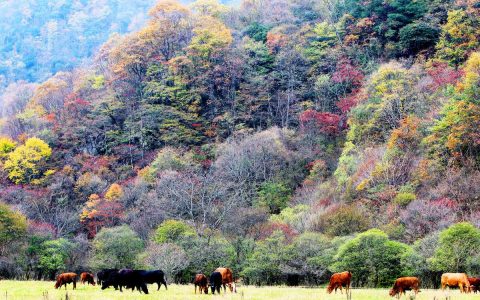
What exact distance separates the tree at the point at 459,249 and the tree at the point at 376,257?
3.26 metres

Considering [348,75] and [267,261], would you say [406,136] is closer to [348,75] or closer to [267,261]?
[267,261]

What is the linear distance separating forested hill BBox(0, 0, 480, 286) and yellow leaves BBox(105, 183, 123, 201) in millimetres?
266

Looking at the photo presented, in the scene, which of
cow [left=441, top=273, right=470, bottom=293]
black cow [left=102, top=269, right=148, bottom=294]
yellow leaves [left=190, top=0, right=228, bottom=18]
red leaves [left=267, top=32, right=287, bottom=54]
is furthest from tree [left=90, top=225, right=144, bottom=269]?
yellow leaves [left=190, top=0, right=228, bottom=18]

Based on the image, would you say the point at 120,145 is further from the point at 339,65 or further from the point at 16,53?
the point at 16,53

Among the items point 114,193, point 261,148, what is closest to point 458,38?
point 261,148

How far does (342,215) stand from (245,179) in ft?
60.7

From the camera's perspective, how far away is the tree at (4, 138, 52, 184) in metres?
75.0

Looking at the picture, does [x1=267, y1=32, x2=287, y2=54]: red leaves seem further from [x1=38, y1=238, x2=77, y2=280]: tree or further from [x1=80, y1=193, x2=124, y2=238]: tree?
[x1=38, y1=238, x2=77, y2=280]: tree

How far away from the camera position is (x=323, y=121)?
7069 cm

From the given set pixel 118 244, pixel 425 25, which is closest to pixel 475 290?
pixel 118 244

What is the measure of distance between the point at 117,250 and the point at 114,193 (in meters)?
19.0

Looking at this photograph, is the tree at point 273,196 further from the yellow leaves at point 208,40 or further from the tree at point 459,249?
the yellow leaves at point 208,40

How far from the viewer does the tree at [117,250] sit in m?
48.3

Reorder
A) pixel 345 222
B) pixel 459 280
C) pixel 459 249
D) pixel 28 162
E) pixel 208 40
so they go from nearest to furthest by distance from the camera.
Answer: pixel 459 280 < pixel 459 249 < pixel 345 222 < pixel 28 162 < pixel 208 40
